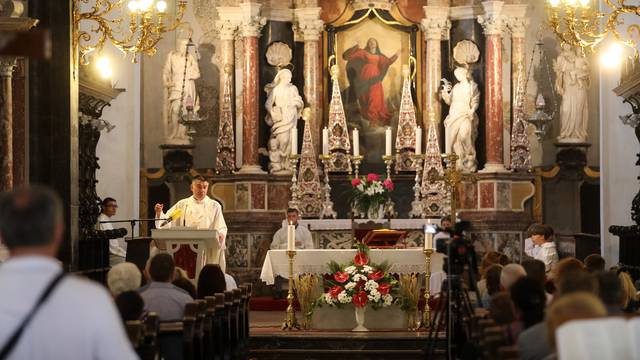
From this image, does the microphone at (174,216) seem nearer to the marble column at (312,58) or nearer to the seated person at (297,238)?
the seated person at (297,238)

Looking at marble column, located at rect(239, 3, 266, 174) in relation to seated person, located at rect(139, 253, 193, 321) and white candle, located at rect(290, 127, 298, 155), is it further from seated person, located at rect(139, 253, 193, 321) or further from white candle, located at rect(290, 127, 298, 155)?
seated person, located at rect(139, 253, 193, 321)

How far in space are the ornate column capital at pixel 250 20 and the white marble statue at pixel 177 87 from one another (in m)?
1.11

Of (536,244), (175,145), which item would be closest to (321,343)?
(536,244)

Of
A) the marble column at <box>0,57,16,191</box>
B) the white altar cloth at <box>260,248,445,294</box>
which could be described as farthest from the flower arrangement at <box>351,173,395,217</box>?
the marble column at <box>0,57,16,191</box>

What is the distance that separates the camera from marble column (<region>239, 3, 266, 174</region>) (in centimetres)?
2141

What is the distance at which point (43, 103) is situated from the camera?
1318cm

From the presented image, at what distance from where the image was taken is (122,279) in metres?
8.88

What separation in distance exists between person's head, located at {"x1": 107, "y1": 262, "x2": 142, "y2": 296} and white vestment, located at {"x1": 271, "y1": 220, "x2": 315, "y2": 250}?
10065 millimetres

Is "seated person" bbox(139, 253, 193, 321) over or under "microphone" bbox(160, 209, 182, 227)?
under

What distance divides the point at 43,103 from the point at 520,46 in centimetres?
1077

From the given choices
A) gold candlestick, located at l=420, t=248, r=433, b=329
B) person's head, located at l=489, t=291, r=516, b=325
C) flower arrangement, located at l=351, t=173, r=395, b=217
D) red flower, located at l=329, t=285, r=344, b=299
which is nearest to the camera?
person's head, located at l=489, t=291, r=516, b=325

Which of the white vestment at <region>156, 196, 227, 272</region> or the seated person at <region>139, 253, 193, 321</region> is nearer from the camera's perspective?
the seated person at <region>139, 253, 193, 321</region>

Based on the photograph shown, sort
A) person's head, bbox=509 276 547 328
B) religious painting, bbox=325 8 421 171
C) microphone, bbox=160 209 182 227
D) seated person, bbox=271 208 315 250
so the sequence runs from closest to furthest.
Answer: person's head, bbox=509 276 547 328, microphone, bbox=160 209 182 227, seated person, bbox=271 208 315 250, religious painting, bbox=325 8 421 171

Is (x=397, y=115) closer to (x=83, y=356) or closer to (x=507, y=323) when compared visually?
(x=507, y=323)
